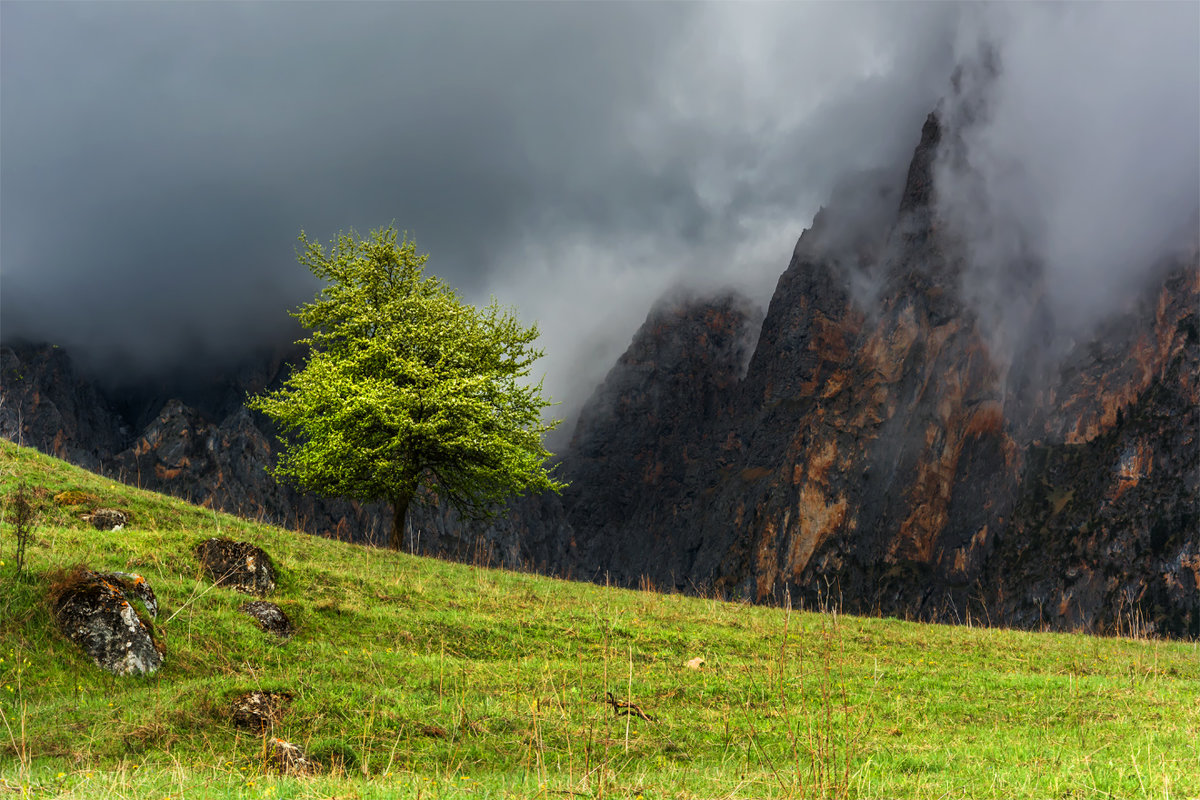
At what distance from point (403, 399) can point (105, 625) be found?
49.6 feet

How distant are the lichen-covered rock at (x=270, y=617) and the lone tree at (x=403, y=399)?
Result: 38.3ft

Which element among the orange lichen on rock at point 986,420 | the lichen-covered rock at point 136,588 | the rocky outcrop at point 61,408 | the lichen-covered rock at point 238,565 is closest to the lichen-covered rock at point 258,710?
the lichen-covered rock at point 136,588

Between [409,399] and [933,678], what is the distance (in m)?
17.6

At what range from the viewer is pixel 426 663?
43.7 feet

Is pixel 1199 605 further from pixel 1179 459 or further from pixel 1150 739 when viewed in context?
pixel 1150 739

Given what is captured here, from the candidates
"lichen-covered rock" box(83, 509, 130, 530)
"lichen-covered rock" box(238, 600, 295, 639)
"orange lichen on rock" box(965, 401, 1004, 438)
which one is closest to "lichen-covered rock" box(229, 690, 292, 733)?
"lichen-covered rock" box(238, 600, 295, 639)

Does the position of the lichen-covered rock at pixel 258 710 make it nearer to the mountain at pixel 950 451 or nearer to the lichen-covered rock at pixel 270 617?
the lichen-covered rock at pixel 270 617

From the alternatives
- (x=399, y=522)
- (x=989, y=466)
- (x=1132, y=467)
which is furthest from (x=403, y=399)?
→ (x=989, y=466)

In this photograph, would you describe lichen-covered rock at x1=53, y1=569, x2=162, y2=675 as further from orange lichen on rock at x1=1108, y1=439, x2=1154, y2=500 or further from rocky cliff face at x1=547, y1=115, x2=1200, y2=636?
orange lichen on rock at x1=1108, y1=439, x2=1154, y2=500

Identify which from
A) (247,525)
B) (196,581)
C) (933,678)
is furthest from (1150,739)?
(247,525)

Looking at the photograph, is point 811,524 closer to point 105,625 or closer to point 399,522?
point 399,522

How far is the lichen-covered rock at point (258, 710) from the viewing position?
9672 millimetres

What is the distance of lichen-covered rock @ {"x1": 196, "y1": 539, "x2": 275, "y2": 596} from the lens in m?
15.9

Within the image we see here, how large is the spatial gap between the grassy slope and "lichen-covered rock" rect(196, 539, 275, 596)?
351 mm
